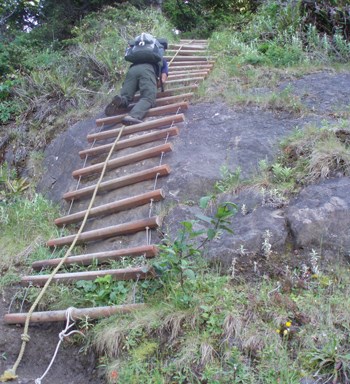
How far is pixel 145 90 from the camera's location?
6508 mm

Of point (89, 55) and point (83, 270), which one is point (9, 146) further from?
point (83, 270)

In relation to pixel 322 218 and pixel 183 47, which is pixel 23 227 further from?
pixel 183 47

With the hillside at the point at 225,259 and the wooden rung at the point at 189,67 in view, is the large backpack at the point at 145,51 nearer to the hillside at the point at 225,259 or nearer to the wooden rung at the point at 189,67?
the hillside at the point at 225,259

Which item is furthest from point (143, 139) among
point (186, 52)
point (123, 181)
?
point (186, 52)

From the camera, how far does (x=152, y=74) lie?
6.61m

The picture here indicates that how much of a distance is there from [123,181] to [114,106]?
5.42ft

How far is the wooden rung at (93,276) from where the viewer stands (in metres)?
3.99

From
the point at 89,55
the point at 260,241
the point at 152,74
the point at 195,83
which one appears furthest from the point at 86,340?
the point at 89,55

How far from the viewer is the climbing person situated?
6449 millimetres

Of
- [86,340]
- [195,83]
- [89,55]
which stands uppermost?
[89,55]

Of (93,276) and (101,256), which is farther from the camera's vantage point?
(101,256)

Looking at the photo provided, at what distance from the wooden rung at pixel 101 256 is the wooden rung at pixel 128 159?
1.45m

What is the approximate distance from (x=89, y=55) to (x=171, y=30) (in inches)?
117

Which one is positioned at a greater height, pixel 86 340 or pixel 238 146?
pixel 238 146
